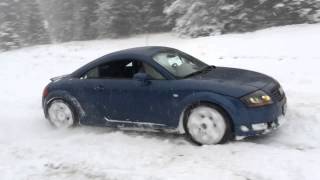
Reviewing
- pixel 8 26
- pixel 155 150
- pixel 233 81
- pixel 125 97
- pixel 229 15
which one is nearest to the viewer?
pixel 155 150

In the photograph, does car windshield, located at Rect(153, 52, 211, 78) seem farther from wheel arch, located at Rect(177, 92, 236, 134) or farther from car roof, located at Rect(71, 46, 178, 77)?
wheel arch, located at Rect(177, 92, 236, 134)

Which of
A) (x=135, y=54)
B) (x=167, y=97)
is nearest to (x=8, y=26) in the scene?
(x=135, y=54)

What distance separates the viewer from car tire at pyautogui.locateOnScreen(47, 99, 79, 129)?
8.91m

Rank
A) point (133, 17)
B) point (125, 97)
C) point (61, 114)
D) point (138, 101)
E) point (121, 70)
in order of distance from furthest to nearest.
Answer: point (133, 17) < point (61, 114) < point (121, 70) < point (125, 97) < point (138, 101)

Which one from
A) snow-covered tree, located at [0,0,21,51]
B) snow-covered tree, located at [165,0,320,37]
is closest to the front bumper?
snow-covered tree, located at [165,0,320,37]

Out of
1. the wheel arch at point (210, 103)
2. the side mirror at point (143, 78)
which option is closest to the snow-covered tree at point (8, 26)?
the side mirror at point (143, 78)

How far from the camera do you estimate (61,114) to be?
904 cm

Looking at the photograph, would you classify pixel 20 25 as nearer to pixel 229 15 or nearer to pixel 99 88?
pixel 229 15

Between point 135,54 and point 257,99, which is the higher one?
point 135,54

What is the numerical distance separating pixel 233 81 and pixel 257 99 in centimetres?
54

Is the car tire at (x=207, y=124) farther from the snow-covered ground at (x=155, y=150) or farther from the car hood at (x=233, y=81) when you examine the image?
the car hood at (x=233, y=81)

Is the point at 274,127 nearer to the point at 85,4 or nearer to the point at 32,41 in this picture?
the point at 85,4

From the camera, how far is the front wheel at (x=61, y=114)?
29.3ft

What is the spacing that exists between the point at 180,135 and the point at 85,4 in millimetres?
37814
